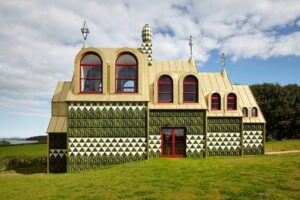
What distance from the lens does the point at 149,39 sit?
81.7 feet

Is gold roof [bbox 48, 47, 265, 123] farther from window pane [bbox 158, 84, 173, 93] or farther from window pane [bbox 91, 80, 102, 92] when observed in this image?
window pane [bbox 91, 80, 102, 92]

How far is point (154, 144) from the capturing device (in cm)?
2161

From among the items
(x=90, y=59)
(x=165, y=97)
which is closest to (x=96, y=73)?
(x=90, y=59)

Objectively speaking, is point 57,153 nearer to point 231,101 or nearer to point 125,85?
point 125,85

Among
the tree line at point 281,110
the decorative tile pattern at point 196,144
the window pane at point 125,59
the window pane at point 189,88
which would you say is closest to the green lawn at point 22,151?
the window pane at point 125,59

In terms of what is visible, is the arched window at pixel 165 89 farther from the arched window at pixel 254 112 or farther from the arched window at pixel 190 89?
the arched window at pixel 254 112

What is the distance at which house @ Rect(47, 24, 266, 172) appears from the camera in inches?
819

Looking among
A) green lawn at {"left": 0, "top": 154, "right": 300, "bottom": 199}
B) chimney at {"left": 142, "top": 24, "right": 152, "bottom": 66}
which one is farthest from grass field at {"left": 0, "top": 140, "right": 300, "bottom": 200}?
chimney at {"left": 142, "top": 24, "right": 152, "bottom": 66}

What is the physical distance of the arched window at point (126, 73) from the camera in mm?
21531

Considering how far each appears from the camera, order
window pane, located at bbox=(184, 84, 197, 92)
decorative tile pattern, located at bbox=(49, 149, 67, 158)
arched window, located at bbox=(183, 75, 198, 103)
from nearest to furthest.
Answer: decorative tile pattern, located at bbox=(49, 149, 67, 158)
arched window, located at bbox=(183, 75, 198, 103)
window pane, located at bbox=(184, 84, 197, 92)

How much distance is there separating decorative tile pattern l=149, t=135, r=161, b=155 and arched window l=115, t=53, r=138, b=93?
3.82 metres

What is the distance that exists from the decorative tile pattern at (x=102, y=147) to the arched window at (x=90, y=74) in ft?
12.1

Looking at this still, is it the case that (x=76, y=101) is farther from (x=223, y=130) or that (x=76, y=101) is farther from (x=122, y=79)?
(x=223, y=130)

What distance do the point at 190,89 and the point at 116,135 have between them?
676cm
